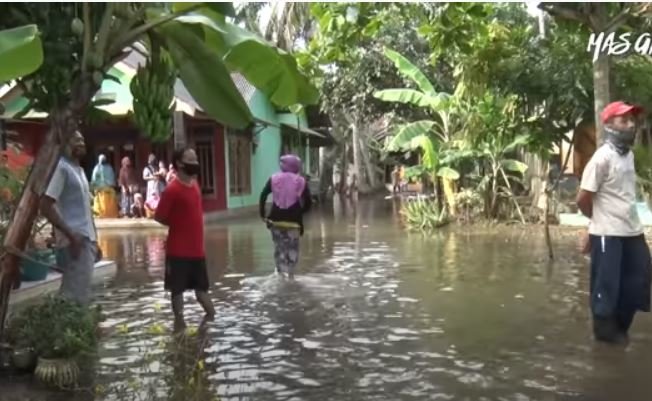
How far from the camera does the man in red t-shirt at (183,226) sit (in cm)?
727

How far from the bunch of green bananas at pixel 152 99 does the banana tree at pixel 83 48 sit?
0.16m

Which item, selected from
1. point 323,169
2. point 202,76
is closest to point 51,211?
point 202,76

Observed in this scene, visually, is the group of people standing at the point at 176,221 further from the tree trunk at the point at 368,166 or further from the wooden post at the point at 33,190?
the tree trunk at the point at 368,166

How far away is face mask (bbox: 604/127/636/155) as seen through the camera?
6406mm

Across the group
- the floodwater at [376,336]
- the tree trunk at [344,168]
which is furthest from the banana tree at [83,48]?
the tree trunk at [344,168]

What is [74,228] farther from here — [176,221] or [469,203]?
[469,203]

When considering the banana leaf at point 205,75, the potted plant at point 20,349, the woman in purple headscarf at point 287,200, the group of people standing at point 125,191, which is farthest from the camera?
the group of people standing at point 125,191

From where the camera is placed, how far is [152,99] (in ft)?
16.7

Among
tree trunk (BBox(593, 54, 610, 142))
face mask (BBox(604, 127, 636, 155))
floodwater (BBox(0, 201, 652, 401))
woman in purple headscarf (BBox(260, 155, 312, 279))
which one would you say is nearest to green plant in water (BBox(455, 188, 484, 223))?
floodwater (BBox(0, 201, 652, 401))

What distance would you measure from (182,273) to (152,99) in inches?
105

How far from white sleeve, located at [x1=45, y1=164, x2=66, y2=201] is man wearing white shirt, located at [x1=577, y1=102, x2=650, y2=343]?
395cm

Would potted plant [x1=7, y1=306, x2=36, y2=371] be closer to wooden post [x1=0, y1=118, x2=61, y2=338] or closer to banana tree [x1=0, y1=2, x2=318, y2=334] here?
banana tree [x1=0, y1=2, x2=318, y2=334]

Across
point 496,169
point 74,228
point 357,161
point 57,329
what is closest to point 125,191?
point 496,169

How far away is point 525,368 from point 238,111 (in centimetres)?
275
